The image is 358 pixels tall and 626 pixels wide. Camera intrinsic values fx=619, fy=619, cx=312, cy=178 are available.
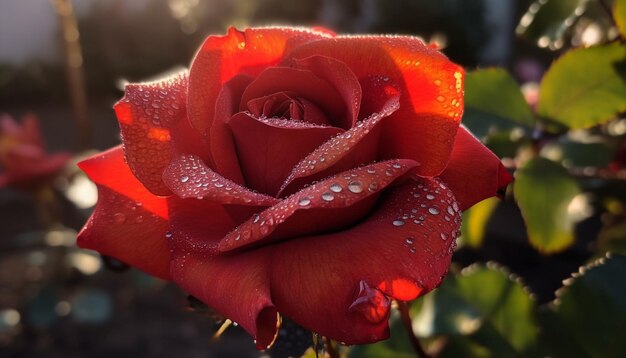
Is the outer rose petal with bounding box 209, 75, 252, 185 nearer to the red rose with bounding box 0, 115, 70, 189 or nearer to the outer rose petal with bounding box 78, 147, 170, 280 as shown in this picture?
Result: the outer rose petal with bounding box 78, 147, 170, 280

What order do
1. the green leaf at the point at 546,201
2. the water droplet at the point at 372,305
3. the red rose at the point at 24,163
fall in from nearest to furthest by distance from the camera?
the water droplet at the point at 372,305 < the green leaf at the point at 546,201 < the red rose at the point at 24,163

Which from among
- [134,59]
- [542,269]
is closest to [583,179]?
[542,269]

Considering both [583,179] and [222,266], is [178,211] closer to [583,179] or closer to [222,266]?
[222,266]

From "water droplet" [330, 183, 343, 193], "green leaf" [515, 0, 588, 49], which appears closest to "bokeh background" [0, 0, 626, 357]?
"green leaf" [515, 0, 588, 49]

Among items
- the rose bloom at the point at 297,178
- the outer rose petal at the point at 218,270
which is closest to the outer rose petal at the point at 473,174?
the rose bloom at the point at 297,178

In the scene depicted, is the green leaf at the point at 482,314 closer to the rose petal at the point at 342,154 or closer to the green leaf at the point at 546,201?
the green leaf at the point at 546,201
